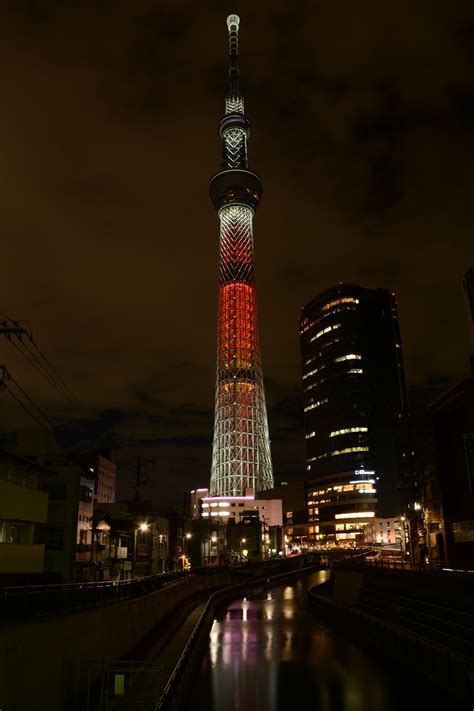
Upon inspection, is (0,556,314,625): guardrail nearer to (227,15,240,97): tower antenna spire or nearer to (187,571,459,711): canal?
(187,571,459,711): canal

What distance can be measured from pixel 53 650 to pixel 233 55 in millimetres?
171813

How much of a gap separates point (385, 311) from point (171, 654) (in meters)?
164

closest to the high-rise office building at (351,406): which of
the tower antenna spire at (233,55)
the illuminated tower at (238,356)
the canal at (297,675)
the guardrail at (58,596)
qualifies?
the illuminated tower at (238,356)

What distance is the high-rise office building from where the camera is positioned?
149 meters

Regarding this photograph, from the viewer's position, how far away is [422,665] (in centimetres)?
2103

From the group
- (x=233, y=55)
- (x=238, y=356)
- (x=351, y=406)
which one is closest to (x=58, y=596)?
(x=238, y=356)

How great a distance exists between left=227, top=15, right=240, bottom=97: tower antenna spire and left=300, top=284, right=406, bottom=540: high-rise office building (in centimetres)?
6719

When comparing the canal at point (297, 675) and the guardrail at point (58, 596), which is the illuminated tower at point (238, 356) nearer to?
the canal at point (297, 675)

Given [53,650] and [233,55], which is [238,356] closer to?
[233,55]

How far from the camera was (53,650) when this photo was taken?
14.2 meters

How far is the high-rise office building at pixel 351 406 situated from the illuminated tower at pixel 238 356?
3140cm

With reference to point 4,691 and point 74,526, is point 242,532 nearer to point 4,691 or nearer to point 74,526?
point 74,526

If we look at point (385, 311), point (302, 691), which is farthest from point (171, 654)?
point (385, 311)

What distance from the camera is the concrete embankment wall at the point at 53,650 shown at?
480 inches
